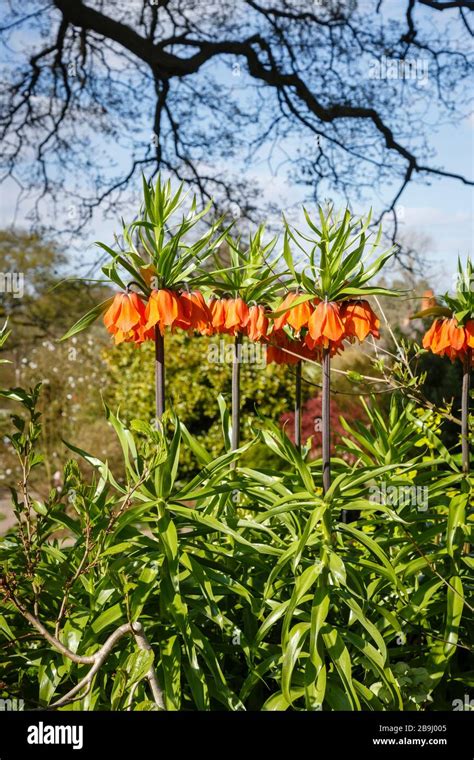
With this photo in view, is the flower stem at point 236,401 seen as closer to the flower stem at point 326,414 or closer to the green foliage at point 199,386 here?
the flower stem at point 326,414

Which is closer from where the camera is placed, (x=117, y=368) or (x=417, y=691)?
(x=417, y=691)

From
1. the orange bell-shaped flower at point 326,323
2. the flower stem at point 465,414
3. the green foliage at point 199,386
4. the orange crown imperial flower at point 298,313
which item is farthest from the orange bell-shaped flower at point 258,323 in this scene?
the green foliage at point 199,386

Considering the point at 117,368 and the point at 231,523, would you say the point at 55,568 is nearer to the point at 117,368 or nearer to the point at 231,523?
the point at 231,523

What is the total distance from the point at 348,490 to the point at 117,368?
521 cm

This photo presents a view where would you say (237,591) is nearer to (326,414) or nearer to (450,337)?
(326,414)

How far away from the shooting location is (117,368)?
6.83 metres

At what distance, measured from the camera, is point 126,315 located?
171 cm

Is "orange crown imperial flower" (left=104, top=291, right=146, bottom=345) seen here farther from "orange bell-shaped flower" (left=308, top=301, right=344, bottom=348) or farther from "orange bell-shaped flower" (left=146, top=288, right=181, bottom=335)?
"orange bell-shaped flower" (left=308, top=301, right=344, bottom=348)

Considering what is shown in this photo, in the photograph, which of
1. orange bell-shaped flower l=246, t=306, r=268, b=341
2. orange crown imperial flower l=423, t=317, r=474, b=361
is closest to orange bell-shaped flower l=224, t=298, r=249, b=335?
orange bell-shaped flower l=246, t=306, r=268, b=341

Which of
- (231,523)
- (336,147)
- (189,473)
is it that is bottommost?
(189,473)

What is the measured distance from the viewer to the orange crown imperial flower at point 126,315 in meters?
1.71

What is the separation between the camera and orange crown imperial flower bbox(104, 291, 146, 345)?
5.62 feet
